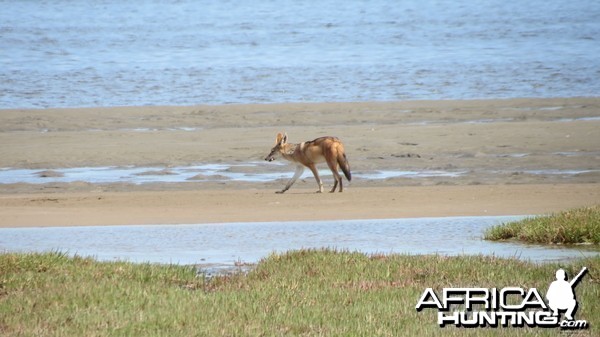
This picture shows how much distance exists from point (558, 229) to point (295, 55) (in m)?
32.8

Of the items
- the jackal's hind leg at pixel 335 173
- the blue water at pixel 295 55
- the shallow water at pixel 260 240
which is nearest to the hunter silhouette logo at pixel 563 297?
the shallow water at pixel 260 240

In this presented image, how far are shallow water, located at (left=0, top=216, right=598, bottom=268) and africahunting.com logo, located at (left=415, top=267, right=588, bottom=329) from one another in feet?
8.20

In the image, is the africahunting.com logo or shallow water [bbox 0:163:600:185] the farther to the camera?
shallow water [bbox 0:163:600:185]

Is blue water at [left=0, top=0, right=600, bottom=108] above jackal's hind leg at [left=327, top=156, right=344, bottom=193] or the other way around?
above

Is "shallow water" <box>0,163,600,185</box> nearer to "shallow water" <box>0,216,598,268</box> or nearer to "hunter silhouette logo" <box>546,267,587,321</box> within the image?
"shallow water" <box>0,216,598,268</box>

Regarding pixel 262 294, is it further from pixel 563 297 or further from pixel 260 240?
pixel 260 240

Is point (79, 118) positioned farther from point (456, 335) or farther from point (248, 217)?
point (456, 335)

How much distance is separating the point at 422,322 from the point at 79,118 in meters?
19.8

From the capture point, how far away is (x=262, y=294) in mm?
8883

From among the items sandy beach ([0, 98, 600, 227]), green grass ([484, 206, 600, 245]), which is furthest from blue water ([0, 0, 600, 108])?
green grass ([484, 206, 600, 245])

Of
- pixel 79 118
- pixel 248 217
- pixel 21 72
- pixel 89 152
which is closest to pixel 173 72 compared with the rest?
pixel 21 72

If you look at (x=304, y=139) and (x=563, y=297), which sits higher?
(x=563, y=297)

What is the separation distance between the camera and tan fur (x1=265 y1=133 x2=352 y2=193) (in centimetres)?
1728

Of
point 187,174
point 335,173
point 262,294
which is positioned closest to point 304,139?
point 187,174
